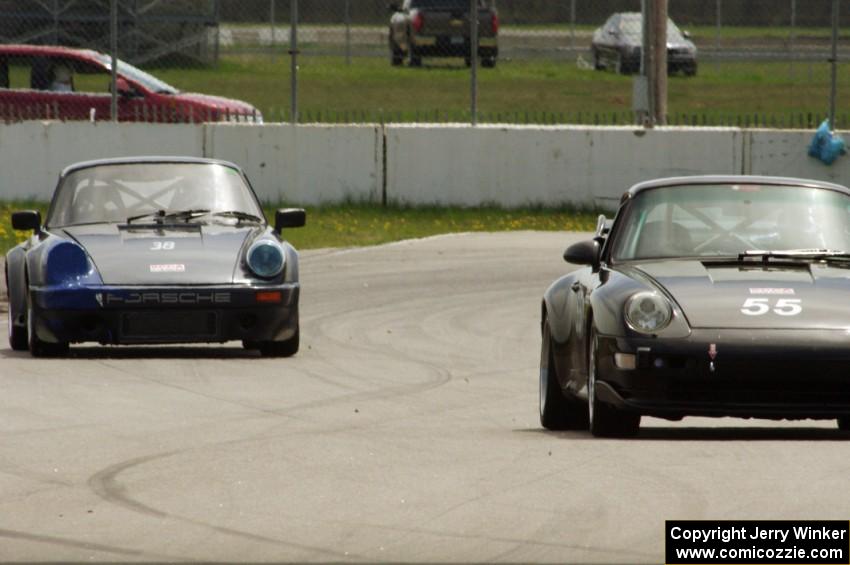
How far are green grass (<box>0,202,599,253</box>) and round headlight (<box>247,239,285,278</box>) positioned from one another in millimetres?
8800

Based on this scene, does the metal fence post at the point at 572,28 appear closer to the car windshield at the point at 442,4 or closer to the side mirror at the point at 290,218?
the car windshield at the point at 442,4

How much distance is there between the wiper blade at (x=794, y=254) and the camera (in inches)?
383

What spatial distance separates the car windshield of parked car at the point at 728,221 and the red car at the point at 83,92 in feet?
50.0

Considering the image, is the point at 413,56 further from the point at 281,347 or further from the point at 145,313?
the point at 145,313

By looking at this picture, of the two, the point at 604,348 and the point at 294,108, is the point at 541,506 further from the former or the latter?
the point at 294,108

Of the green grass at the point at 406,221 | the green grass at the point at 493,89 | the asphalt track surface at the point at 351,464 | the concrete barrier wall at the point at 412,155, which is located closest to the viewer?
the asphalt track surface at the point at 351,464

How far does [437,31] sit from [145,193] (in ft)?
44.7

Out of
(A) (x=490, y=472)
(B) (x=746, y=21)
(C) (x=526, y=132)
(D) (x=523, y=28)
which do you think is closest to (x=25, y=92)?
(C) (x=526, y=132)

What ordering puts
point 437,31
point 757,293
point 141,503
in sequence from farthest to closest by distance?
point 437,31
point 757,293
point 141,503

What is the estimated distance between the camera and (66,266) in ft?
42.7

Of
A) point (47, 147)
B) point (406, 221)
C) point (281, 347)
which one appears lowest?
point (406, 221)

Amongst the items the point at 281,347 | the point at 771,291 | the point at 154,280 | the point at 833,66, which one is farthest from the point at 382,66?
the point at 771,291

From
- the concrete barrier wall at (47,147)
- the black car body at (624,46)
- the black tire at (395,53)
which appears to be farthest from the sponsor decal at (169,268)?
the black car body at (624,46)

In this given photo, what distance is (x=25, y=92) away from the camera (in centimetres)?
2612
